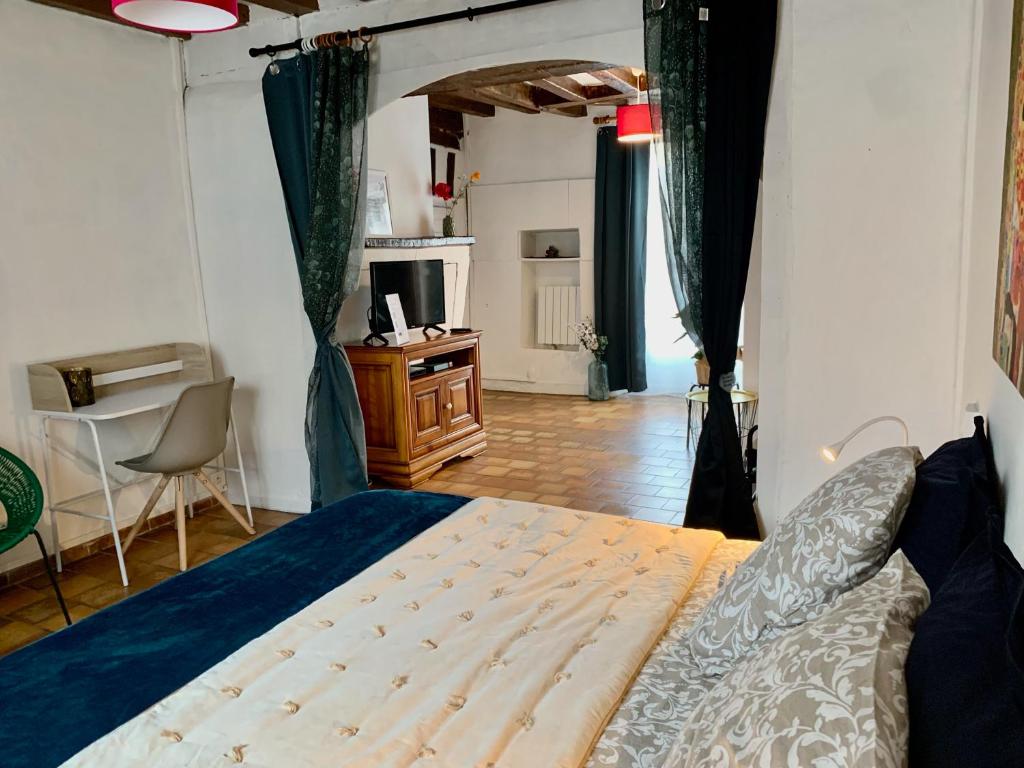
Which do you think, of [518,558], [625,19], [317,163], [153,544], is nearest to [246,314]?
[317,163]

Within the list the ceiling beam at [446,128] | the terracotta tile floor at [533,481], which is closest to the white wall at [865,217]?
the terracotta tile floor at [533,481]

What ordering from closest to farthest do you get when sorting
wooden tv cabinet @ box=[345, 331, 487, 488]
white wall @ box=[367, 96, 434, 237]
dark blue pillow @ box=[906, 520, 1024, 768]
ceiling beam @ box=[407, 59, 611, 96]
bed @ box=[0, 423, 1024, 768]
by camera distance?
dark blue pillow @ box=[906, 520, 1024, 768], bed @ box=[0, 423, 1024, 768], ceiling beam @ box=[407, 59, 611, 96], wooden tv cabinet @ box=[345, 331, 487, 488], white wall @ box=[367, 96, 434, 237]

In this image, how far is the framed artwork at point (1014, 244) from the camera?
4.34 feet

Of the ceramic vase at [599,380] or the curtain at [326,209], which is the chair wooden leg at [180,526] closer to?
the curtain at [326,209]

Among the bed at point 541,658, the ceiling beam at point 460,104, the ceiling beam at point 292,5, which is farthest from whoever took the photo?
the ceiling beam at point 460,104

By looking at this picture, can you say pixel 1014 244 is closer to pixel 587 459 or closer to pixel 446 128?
pixel 587 459

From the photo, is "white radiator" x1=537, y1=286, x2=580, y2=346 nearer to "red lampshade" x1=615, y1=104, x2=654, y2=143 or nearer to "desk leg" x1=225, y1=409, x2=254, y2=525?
"red lampshade" x1=615, y1=104, x2=654, y2=143

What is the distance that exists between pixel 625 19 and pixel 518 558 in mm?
2334

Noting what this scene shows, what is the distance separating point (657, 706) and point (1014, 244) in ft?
3.45

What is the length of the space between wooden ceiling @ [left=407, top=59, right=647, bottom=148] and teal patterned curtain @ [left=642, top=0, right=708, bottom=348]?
4.76 ft

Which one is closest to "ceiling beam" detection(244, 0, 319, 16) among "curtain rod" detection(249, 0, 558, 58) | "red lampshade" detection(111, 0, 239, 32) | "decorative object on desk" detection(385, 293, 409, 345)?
"curtain rod" detection(249, 0, 558, 58)

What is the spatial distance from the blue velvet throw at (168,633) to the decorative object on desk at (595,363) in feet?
15.9

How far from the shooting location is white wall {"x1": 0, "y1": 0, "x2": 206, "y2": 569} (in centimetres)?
359

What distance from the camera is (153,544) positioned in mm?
4039
